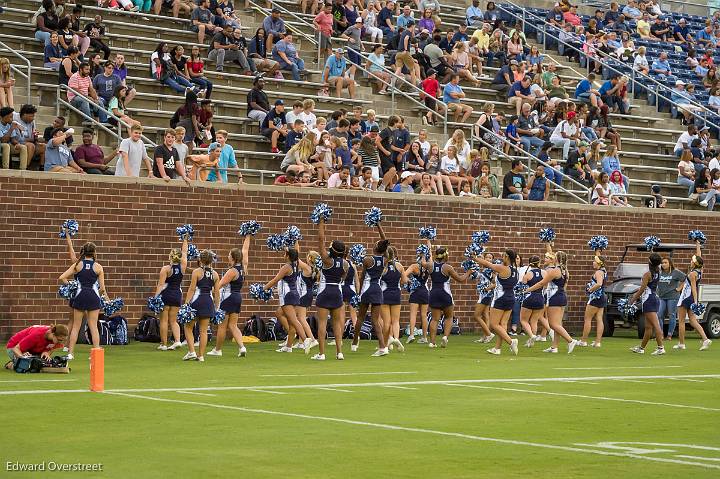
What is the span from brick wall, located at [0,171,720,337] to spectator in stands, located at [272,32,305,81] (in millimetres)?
4747

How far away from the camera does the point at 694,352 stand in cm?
2505

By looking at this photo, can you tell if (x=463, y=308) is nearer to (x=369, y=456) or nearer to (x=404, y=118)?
(x=404, y=118)

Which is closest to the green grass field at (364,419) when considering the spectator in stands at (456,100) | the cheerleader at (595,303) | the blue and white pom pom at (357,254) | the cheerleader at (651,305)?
the cheerleader at (651,305)

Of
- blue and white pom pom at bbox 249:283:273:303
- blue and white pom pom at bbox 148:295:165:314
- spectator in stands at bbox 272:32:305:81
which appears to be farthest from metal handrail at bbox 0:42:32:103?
spectator in stands at bbox 272:32:305:81

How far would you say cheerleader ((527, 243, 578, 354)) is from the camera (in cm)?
2395

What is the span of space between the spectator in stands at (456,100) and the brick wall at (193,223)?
354cm

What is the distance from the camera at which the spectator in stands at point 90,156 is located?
2411 cm

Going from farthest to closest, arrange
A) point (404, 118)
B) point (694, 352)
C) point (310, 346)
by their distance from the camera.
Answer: point (404, 118) → point (694, 352) → point (310, 346)

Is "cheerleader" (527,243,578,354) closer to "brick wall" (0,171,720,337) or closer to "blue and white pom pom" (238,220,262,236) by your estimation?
"brick wall" (0,171,720,337)

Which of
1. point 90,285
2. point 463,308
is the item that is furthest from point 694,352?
point 90,285

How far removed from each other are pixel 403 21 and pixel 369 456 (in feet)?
84.0

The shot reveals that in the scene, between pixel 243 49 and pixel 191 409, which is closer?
pixel 191 409

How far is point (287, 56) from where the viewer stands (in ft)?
102

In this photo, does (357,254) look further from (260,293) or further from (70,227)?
(70,227)
